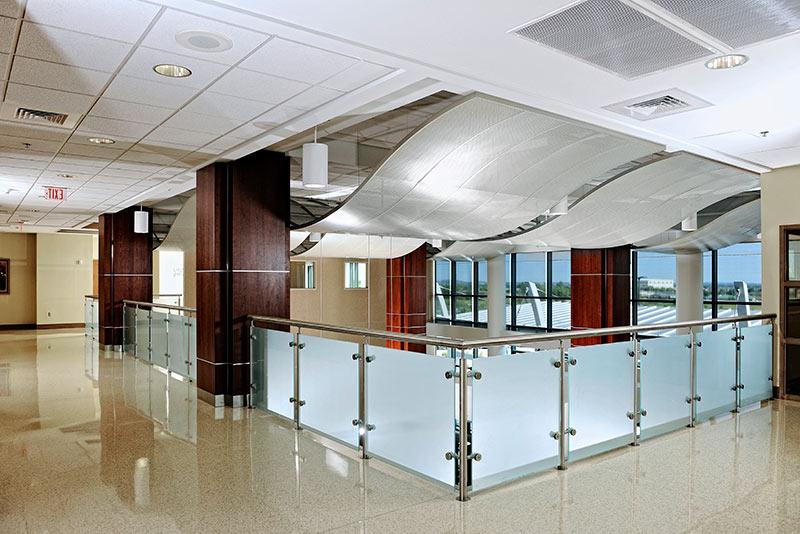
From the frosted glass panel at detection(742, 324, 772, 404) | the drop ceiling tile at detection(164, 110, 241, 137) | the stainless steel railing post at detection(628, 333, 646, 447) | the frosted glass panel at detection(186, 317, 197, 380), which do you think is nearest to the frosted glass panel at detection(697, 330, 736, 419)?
the frosted glass panel at detection(742, 324, 772, 404)

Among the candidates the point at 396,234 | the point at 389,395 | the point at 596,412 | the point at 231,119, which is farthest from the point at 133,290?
the point at 596,412

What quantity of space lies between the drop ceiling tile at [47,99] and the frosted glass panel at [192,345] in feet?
14.0

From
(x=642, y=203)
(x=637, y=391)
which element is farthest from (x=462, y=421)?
(x=642, y=203)

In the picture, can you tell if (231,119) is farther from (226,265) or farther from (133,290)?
(133,290)

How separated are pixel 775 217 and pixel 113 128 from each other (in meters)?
8.21

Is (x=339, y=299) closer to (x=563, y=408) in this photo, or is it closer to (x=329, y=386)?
(x=329, y=386)

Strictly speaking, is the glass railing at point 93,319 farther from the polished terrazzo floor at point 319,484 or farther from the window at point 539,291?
the window at point 539,291

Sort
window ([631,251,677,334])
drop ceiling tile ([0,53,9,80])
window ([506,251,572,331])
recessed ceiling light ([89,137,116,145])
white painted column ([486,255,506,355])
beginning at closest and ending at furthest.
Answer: drop ceiling tile ([0,53,9,80]) → recessed ceiling light ([89,137,116,145]) → white painted column ([486,255,506,355]) → window ([631,251,677,334]) → window ([506,251,572,331])

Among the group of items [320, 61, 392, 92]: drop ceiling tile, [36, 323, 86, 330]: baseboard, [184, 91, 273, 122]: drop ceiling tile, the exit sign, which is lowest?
[36, 323, 86, 330]: baseboard

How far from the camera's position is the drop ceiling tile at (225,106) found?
538 centimetres

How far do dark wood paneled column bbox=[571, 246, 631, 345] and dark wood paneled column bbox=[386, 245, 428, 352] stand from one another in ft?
24.0

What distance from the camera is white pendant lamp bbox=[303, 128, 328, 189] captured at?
644cm

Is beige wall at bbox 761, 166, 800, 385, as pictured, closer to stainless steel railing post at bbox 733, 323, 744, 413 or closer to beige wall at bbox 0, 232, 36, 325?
stainless steel railing post at bbox 733, 323, 744, 413

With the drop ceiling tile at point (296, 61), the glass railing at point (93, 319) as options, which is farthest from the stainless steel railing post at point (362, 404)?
the glass railing at point (93, 319)
